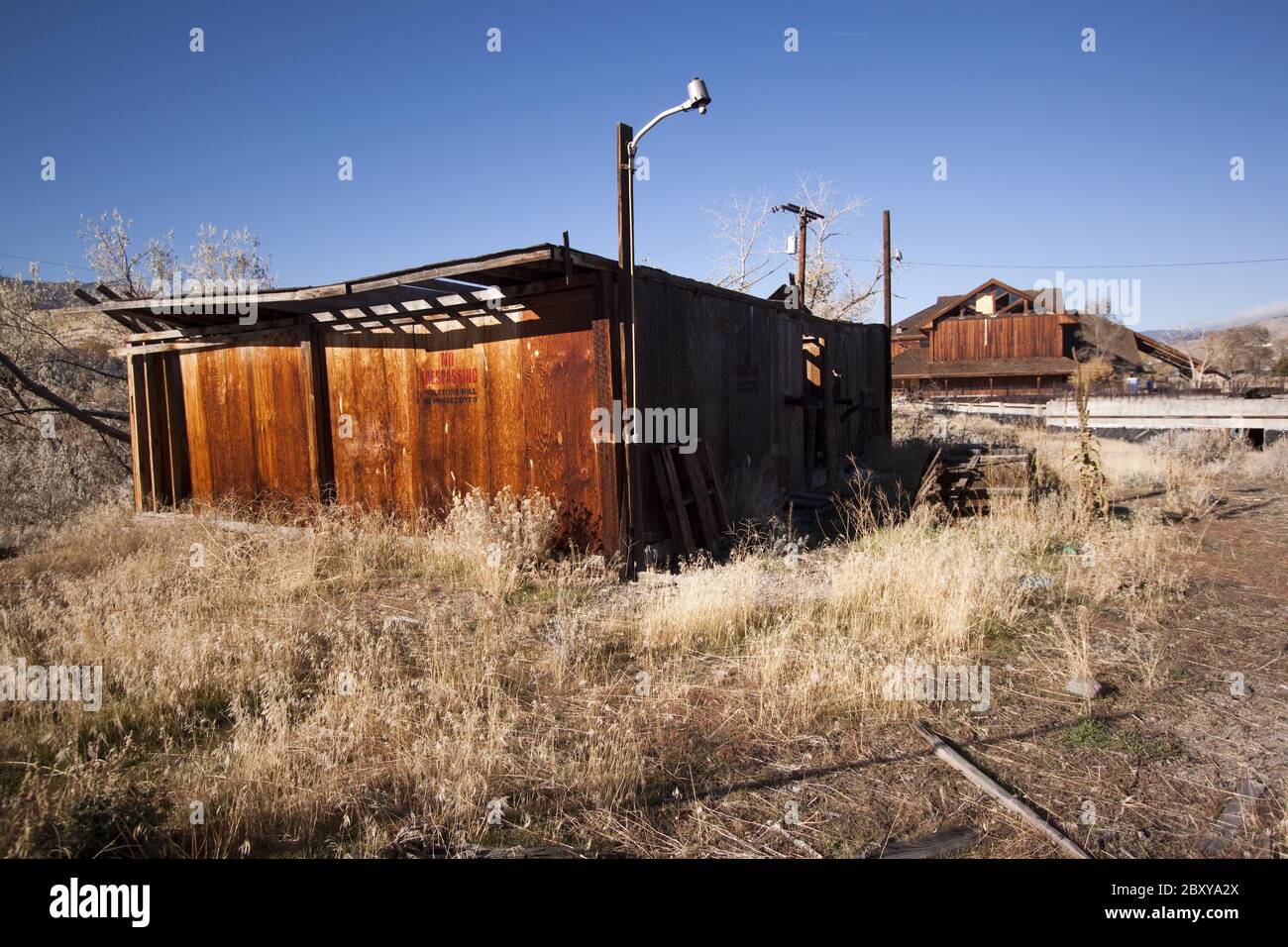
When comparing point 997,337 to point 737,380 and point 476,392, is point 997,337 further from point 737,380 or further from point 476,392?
point 476,392

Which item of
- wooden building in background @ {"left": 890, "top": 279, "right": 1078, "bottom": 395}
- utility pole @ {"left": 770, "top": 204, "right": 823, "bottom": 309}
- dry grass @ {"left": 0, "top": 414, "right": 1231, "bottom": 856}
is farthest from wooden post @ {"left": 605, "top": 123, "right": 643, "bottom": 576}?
wooden building in background @ {"left": 890, "top": 279, "right": 1078, "bottom": 395}

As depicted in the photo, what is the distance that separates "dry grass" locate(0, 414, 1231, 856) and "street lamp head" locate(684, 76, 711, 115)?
425 cm

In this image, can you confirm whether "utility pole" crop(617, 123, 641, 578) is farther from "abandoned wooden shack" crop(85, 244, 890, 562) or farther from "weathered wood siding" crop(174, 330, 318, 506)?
"weathered wood siding" crop(174, 330, 318, 506)

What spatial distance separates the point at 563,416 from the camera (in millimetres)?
7723

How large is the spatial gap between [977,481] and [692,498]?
4734 mm

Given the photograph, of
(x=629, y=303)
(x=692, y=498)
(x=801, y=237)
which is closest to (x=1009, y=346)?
(x=801, y=237)

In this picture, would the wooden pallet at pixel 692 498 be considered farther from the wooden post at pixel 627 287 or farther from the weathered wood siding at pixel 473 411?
the weathered wood siding at pixel 473 411

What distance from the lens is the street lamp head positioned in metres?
6.67

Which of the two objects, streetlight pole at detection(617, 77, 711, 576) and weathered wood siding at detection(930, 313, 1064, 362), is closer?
streetlight pole at detection(617, 77, 711, 576)

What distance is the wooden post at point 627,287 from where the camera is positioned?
7.22 metres

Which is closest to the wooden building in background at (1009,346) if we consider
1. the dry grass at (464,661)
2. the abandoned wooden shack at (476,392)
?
the abandoned wooden shack at (476,392)
